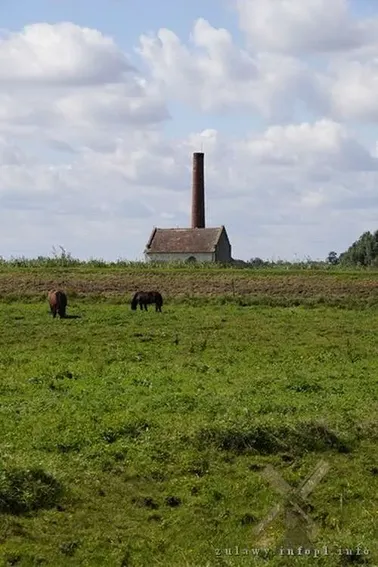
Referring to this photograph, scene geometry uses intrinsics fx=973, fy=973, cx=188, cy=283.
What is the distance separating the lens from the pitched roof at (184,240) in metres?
74.3

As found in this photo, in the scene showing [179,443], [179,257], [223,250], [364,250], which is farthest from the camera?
[364,250]

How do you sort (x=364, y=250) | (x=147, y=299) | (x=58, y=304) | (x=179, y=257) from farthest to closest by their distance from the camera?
(x=364, y=250) → (x=179, y=257) → (x=147, y=299) → (x=58, y=304)

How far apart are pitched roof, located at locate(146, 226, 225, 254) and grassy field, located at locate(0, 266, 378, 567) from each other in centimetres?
4706

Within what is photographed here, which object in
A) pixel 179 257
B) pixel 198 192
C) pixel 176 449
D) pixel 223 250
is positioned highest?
pixel 198 192

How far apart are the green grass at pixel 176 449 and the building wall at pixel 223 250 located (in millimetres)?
50985

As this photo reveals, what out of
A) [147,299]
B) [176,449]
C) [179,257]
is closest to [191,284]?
[147,299]

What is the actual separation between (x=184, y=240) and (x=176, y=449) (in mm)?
62040

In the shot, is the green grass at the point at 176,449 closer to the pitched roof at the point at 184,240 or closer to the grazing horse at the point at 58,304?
the grazing horse at the point at 58,304

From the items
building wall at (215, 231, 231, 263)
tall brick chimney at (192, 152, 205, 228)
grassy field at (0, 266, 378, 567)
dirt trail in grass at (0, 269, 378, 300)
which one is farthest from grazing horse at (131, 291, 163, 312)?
tall brick chimney at (192, 152, 205, 228)

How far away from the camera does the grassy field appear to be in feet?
34.9

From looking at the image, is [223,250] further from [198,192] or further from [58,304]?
[58,304]

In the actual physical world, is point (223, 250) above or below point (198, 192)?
below

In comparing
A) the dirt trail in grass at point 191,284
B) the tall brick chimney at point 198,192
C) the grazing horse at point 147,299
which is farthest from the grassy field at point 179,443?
the tall brick chimney at point 198,192

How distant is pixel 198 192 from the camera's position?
77.8 metres
